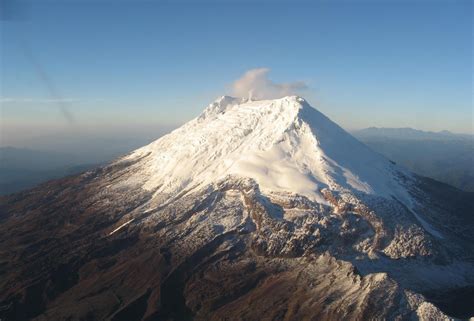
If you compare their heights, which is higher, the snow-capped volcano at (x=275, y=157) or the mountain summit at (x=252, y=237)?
the snow-capped volcano at (x=275, y=157)

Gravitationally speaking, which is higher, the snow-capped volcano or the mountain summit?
the snow-capped volcano

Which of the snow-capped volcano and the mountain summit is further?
the snow-capped volcano

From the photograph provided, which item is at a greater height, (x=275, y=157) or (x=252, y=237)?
(x=275, y=157)

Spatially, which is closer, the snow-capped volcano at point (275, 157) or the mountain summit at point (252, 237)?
the mountain summit at point (252, 237)
